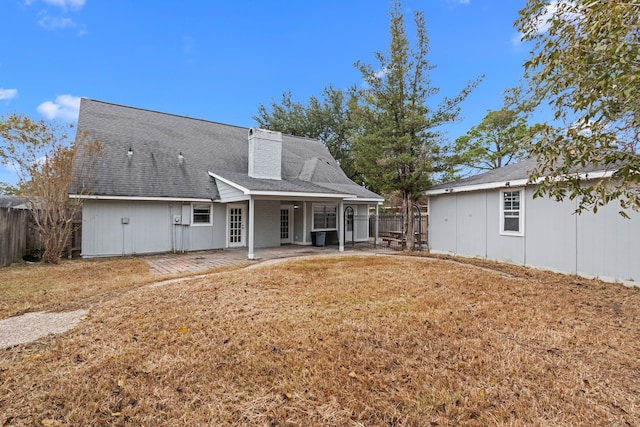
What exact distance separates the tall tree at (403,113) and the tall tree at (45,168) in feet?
34.4

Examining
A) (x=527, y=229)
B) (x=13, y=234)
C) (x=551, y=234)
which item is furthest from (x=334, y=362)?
(x=13, y=234)

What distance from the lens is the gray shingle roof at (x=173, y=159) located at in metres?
11.6

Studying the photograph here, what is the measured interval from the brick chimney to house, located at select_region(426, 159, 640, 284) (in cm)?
697

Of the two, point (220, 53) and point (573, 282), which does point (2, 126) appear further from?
point (573, 282)

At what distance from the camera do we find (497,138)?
2166 cm

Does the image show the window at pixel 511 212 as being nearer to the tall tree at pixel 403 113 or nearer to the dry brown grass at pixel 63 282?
the tall tree at pixel 403 113

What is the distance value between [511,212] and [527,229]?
73cm

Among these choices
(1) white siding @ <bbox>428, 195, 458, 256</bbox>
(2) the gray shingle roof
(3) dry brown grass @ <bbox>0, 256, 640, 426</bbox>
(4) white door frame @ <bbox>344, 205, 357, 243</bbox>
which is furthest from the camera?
(4) white door frame @ <bbox>344, 205, 357, 243</bbox>

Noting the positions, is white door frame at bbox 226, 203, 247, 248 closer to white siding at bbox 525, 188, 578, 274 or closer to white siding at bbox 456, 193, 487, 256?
white siding at bbox 456, 193, 487, 256

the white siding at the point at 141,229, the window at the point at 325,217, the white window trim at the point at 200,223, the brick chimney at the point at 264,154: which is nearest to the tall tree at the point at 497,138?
the window at the point at 325,217

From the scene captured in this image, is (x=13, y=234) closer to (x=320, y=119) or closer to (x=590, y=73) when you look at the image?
(x=590, y=73)

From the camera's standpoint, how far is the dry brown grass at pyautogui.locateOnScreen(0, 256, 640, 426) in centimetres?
239

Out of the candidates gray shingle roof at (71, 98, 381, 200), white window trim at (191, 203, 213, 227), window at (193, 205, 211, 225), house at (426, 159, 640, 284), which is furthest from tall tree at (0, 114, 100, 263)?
house at (426, 159, 640, 284)

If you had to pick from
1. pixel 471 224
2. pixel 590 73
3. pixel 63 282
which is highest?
pixel 590 73
